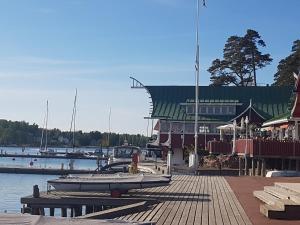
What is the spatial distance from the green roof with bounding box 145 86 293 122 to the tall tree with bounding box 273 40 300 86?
14462 mm

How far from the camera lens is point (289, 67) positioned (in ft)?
283

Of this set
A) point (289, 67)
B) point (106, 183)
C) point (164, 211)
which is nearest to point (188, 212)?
point (164, 211)

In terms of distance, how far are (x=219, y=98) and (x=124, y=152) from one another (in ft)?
58.9

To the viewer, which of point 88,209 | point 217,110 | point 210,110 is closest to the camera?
point 88,209

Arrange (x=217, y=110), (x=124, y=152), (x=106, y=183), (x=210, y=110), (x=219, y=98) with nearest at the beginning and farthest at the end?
1. (x=106, y=183)
2. (x=217, y=110)
3. (x=210, y=110)
4. (x=219, y=98)
5. (x=124, y=152)

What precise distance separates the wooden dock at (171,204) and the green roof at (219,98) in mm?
40944

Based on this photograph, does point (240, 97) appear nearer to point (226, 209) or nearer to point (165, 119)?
point (165, 119)

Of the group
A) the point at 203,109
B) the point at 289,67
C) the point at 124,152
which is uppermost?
the point at 289,67

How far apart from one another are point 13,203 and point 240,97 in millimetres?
35732

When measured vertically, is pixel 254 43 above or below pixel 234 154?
above

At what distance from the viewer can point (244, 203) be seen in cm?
1884

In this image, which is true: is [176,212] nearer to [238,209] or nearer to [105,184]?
[238,209]

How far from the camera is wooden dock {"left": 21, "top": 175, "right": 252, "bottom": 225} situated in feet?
50.2

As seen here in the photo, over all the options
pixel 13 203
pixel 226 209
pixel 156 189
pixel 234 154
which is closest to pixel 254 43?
pixel 234 154
